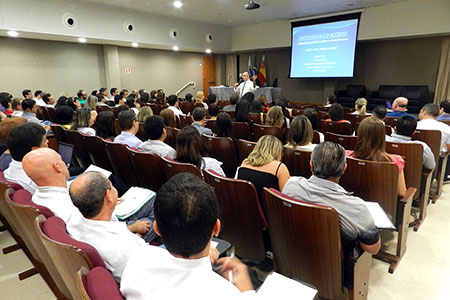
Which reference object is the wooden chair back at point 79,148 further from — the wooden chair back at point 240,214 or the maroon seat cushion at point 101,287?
the maroon seat cushion at point 101,287

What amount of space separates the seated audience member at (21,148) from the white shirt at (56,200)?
58 centimetres

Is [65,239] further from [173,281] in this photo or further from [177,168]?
[177,168]

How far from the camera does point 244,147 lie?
10.0 ft

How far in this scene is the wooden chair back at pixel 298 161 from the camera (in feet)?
8.25

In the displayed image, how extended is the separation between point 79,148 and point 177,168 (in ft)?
6.95

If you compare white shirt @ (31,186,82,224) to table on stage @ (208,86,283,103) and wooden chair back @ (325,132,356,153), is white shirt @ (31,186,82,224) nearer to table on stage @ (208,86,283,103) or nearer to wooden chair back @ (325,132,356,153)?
wooden chair back @ (325,132,356,153)

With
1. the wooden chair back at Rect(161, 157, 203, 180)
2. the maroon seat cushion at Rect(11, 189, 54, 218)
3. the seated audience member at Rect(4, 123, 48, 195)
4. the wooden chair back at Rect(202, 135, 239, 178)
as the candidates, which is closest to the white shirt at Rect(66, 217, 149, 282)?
the maroon seat cushion at Rect(11, 189, 54, 218)

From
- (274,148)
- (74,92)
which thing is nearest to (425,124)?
(274,148)

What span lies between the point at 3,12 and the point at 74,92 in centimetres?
347

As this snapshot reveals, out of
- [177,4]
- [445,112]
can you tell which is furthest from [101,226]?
[177,4]

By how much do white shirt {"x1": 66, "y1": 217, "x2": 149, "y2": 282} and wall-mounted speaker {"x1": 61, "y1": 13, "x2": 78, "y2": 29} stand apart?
9.23 m

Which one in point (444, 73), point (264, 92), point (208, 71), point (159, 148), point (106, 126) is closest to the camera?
point (159, 148)

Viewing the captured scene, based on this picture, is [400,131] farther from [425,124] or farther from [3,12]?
[3,12]

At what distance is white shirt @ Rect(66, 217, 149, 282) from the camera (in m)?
1.17
